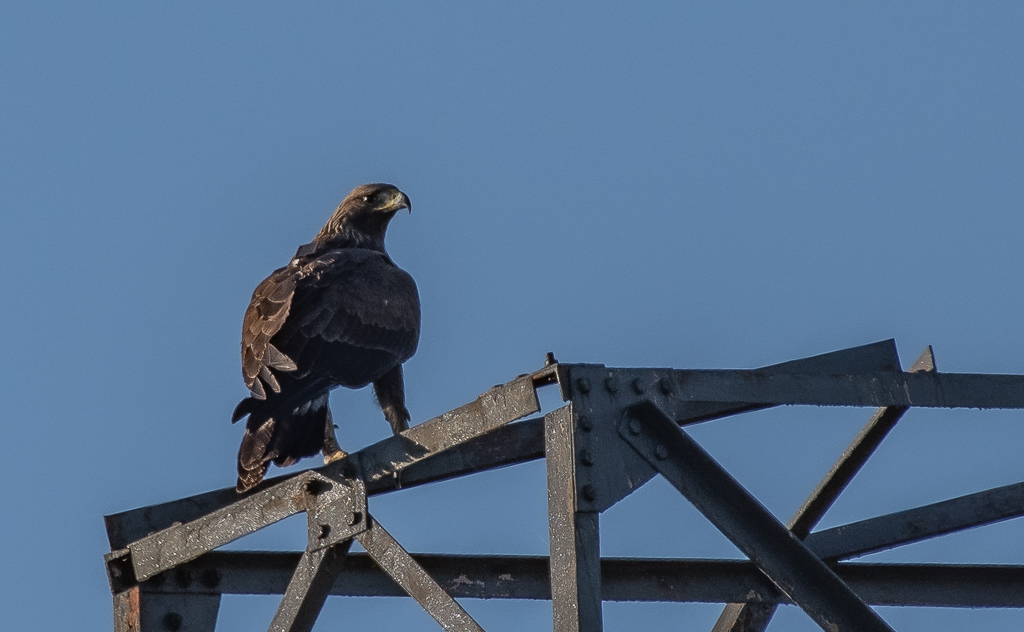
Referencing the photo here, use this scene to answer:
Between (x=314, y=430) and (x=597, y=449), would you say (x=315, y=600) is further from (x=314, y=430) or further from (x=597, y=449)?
(x=314, y=430)

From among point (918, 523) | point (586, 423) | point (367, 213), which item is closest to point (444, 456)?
point (586, 423)

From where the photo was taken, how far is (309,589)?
435cm

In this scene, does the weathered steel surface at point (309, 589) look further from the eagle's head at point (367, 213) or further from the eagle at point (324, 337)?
the eagle's head at point (367, 213)

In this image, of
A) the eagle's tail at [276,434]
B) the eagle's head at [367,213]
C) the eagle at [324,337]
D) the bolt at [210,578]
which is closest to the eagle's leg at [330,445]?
the eagle at [324,337]

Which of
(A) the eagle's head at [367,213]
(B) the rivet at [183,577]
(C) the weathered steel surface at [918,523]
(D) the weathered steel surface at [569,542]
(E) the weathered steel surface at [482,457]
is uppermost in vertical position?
(A) the eagle's head at [367,213]

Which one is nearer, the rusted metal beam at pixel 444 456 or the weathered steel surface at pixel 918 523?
the rusted metal beam at pixel 444 456

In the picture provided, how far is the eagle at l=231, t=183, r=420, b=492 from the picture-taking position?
20.1 ft

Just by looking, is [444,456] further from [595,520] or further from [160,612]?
[595,520]

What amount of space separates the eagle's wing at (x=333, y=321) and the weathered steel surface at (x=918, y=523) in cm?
238

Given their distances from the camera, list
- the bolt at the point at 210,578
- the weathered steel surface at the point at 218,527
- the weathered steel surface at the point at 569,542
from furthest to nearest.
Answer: the bolt at the point at 210,578 → the weathered steel surface at the point at 218,527 → the weathered steel surface at the point at 569,542

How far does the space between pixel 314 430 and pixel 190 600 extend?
1.35 metres

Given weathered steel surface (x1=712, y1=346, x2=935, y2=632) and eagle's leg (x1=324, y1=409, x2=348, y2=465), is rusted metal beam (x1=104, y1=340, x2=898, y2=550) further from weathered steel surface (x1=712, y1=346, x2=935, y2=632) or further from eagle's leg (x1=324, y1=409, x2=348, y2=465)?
eagle's leg (x1=324, y1=409, x2=348, y2=465)

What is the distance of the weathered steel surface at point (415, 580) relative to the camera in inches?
151

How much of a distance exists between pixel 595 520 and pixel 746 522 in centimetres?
55
